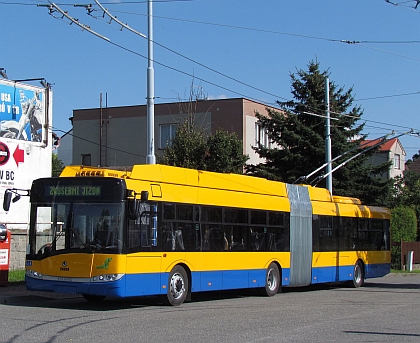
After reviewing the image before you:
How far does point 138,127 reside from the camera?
49.0 meters

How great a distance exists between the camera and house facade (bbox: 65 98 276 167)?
44.8 metres

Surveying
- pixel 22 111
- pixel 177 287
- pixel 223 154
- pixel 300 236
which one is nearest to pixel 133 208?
pixel 177 287

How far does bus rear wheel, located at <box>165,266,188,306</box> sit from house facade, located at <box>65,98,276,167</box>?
2794 centimetres

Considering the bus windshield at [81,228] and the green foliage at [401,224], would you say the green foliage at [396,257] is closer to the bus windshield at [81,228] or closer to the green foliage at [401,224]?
the green foliage at [401,224]

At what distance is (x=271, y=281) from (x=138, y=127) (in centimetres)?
3115

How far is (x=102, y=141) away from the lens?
5019cm

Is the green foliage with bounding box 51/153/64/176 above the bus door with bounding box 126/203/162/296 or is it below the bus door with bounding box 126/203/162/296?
above

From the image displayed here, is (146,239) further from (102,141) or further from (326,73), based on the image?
(102,141)

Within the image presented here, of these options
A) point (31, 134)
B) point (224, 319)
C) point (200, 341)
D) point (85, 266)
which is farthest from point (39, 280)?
point (31, 134)

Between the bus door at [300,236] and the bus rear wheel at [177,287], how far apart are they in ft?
17.5

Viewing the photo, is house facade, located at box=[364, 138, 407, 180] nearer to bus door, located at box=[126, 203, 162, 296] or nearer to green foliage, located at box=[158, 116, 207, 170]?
green foliage, located at box=[158, 116, 207, 170]

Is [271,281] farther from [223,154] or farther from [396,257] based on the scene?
[396,257]

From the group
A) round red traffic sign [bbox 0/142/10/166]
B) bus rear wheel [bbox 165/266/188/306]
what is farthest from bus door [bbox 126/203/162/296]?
round red traffic sign [bbox 0/142/10/166]

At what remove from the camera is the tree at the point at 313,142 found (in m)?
38.4
